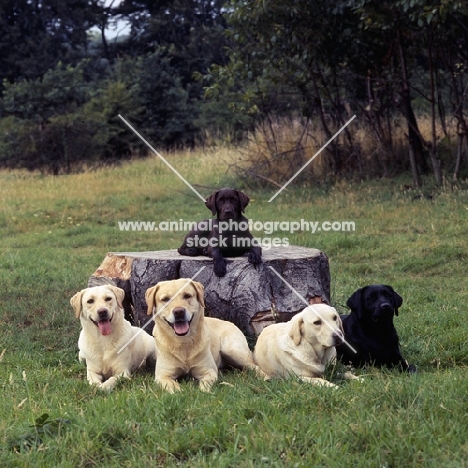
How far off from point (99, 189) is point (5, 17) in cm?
2264

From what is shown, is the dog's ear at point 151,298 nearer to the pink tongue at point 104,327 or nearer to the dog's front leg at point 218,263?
the pink tongue at point 104,327

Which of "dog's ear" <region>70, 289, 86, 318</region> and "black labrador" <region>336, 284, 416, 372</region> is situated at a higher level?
"dog's ear" <region>70, 289, 86, 318</region>

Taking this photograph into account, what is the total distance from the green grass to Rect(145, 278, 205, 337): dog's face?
1.58ft

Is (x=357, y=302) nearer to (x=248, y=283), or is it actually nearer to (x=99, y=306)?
(x=248, y=283)

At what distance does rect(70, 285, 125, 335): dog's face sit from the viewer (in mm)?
5450

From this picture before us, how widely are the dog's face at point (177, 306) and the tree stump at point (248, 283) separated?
108cm

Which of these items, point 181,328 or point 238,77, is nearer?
point 181,328

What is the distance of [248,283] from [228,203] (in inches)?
33.0

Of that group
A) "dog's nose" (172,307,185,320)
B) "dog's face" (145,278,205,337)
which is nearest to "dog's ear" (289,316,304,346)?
"dog's face" (145,278,205,337)

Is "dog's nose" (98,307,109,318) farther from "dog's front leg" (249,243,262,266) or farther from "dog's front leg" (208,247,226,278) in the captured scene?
"dog's front leg" (249,243,262,266)

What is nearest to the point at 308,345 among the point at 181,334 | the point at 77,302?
the point at 181,334

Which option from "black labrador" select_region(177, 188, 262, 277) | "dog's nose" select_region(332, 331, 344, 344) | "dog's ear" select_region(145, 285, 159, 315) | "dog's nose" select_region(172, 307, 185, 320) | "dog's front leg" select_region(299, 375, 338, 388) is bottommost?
"dog's front leg" select_region(299, 375, 338, 388)

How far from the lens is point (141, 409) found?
420 cm

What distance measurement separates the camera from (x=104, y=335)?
5547 mm
